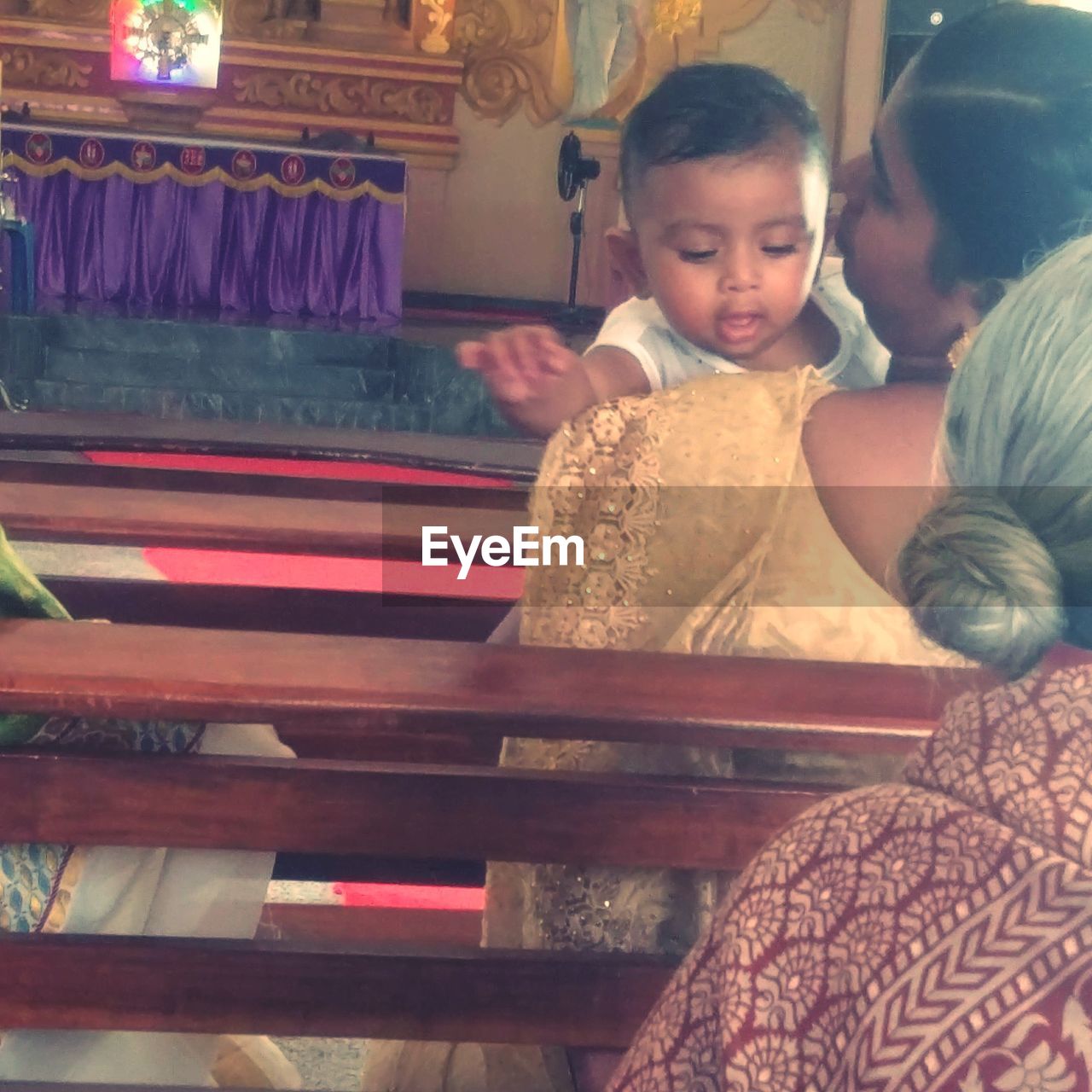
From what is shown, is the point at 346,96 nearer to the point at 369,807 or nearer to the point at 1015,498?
the point at 369,807

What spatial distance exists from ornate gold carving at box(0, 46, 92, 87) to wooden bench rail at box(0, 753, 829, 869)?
1.21m

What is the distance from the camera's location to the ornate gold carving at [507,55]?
199cm

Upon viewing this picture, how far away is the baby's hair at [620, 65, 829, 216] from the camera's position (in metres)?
1.80

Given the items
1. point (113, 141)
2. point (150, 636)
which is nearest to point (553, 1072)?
point (150, 636)

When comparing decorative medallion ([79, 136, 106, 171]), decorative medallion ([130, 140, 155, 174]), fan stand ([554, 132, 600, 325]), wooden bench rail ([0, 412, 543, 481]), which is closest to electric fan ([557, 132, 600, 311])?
fan stand ([554, 132, 600, 325])

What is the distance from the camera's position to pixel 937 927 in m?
0.54

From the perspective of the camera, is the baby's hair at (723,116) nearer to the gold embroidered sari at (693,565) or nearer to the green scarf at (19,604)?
the gold embroidered sari at (693,565)

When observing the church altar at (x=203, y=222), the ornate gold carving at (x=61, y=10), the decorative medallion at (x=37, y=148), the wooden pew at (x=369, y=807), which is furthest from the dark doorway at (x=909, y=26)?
the decorative medallion at (x=37, y=148)

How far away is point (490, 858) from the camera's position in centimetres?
134

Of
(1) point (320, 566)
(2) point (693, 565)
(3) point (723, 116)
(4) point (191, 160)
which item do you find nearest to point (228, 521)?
(1) point (320, 566)

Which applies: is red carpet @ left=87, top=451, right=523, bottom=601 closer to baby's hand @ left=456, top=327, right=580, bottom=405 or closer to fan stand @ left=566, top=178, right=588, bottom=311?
baby's hand @ left=456, top=327, right=580, bottom=405

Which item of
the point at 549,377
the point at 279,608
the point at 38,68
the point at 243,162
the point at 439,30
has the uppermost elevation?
the point at 439,30

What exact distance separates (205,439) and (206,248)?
0.50 metres

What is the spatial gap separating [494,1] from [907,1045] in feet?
5.92
